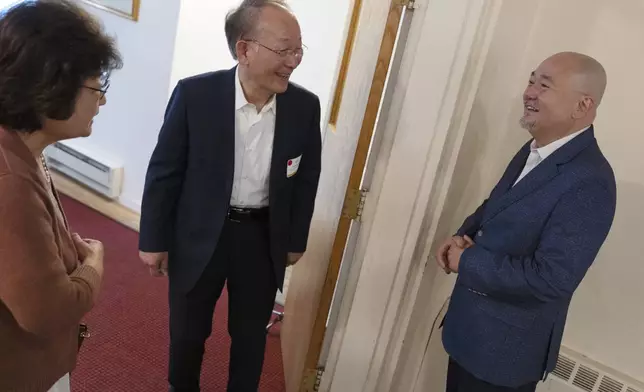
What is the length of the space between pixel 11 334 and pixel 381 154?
3.59 feet

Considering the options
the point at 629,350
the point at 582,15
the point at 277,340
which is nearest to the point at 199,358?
the point at 277,340

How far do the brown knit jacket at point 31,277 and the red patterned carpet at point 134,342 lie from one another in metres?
1.07

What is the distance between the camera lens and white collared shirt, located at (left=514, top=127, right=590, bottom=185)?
53.1 inches

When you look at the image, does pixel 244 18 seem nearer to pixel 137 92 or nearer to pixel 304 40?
pixel 304 40

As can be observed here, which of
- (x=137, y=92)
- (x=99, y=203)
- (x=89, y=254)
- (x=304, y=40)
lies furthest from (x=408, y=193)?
(x=99, y=203)

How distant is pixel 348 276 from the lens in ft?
6.28

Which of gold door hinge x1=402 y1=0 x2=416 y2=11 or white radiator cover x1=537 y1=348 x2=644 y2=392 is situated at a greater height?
gold door hinge x1=402 y1=0 x2=416 y2=11

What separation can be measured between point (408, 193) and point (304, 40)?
1.31 meters

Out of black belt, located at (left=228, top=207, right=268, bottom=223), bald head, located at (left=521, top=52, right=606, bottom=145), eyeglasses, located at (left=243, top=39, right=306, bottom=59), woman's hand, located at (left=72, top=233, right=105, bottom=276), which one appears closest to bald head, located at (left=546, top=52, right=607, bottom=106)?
bald head, located at (left=521, top=52, right=606, bottom=145)

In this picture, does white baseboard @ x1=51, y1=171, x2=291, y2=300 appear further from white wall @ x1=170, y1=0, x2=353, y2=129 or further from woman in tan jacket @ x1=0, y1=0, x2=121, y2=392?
woman in tan jacket @ x1=0, y1=0, x2=121, y2=392

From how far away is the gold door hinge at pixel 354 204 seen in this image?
1789mm

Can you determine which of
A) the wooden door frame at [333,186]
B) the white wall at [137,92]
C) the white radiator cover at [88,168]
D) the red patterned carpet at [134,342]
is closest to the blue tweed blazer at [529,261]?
the wooden door frame at [333,186]

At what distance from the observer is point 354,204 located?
1.80 m

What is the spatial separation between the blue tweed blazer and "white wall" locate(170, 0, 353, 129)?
1.25 meters
